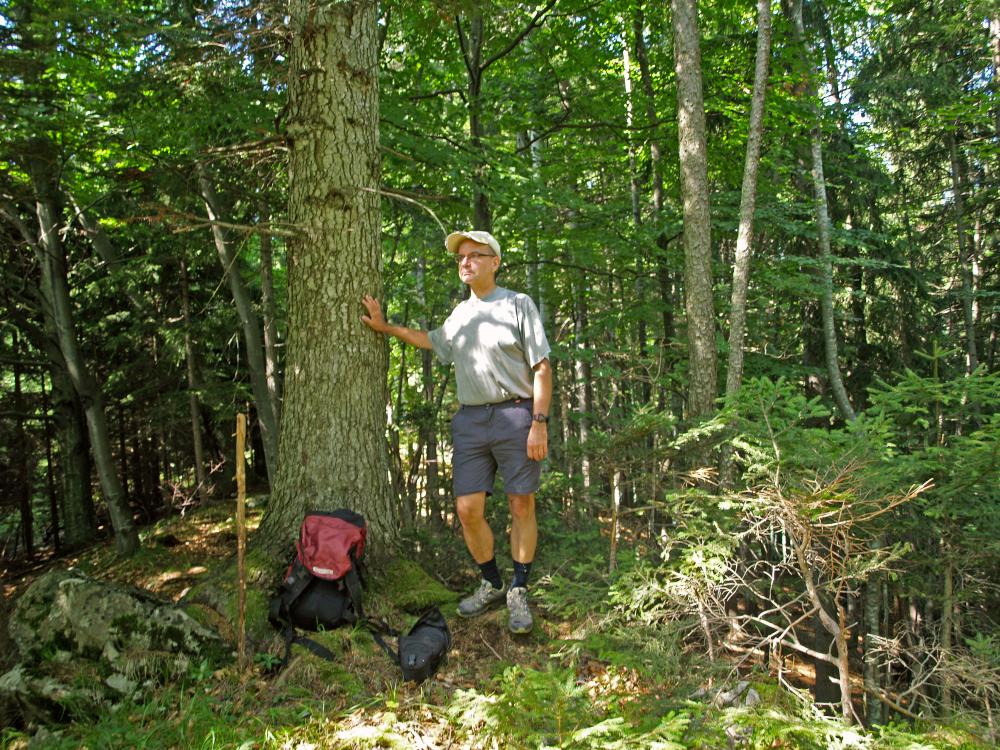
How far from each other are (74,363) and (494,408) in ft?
28.6

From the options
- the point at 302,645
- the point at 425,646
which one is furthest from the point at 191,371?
the point at 425,646

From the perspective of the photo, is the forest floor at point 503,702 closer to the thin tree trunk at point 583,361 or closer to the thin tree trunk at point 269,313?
the thin tree trunk at point 269,313

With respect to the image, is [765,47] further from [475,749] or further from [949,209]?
[949,209]

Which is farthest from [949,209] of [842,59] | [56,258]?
[56,258]

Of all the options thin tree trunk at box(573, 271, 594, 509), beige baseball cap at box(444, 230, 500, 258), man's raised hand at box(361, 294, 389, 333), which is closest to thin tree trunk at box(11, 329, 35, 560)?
thin tree trunk at box(573, 271, 594, 509)

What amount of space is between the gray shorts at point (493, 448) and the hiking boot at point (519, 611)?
0.66 metres

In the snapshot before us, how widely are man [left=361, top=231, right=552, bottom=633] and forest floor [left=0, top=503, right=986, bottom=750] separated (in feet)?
0.71

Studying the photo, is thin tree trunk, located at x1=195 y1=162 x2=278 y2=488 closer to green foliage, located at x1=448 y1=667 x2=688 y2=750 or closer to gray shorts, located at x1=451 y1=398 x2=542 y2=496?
gray shorts, located at x1=451 y1=398 x2=542 y2=496

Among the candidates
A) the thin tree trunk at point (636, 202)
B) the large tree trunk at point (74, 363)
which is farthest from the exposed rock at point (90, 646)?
the thin tree trunk at point (636, 202)

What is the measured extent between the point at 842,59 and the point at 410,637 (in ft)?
52.8

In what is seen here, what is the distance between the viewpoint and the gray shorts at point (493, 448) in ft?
12.5

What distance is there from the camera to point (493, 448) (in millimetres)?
3875

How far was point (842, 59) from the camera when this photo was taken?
1375cm

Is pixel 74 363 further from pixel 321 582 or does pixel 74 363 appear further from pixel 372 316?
pixel 321 582
